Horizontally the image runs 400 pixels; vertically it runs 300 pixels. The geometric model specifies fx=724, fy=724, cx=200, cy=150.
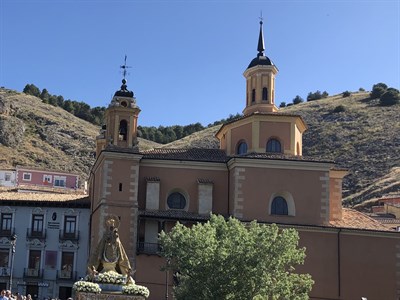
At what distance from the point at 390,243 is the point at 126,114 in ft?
57.1

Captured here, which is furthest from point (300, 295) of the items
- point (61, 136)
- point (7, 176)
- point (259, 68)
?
point (61, 136)

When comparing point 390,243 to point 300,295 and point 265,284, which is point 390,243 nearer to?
point 300,295

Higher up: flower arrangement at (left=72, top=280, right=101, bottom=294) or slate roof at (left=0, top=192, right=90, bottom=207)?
slate roof at (left=0, top=192, right=90, bottom=207)

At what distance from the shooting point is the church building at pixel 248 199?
136ft

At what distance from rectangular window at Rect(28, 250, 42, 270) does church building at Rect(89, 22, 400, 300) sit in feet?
19.3

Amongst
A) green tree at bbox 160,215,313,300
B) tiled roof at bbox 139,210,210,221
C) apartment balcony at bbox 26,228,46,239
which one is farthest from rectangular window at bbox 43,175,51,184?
green tree at bbox 160,215,313,300

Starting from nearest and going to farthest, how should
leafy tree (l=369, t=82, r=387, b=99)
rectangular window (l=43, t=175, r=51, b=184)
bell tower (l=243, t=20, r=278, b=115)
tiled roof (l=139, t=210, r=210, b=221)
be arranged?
tiled roof (l=139, t=210, r=210, b=221)
bell tower (l=243, t=20, r=278, b=115)
rectangular window (l=43, t=175, r=51, b=184)
leafy tree (l=369, t=82, r=387, b=99)

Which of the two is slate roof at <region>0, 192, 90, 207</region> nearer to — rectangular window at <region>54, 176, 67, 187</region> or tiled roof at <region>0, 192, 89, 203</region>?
tiled roof at <region>0, 192, 89, 203</region>

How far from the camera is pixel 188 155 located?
44.7 metres

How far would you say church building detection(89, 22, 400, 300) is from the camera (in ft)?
136

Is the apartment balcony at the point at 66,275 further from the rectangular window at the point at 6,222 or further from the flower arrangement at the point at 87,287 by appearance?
the flower arrangement at the point at 87,287

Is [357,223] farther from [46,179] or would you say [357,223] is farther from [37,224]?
[46,179]

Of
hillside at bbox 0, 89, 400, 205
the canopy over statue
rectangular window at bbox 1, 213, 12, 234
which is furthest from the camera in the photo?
hillside at bbox 0, 89, 400, 205

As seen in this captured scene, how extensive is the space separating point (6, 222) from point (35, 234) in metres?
2.21
